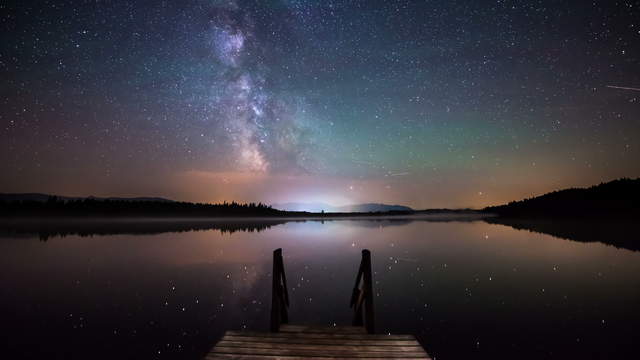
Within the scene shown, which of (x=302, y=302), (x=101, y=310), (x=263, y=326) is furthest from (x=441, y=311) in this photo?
(x=101, y=310)

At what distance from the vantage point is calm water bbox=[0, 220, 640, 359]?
37.5 ft

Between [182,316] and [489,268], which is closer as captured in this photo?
[182,316]

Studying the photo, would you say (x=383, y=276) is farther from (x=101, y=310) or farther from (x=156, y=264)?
(x=156, y=264)

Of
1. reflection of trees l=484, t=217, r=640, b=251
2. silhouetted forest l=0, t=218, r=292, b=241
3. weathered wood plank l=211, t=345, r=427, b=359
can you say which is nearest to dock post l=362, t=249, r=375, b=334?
weathered wood plank l=211, t=345, r=427, b=359

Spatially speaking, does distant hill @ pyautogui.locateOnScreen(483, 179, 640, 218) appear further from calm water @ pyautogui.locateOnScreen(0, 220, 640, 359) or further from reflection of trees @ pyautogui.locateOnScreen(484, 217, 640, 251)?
calm water @ pyautogui.locateOnScreen(0, 220, 640, 359)

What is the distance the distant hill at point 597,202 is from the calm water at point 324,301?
128732mm

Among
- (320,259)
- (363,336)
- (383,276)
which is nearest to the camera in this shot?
(363,336)

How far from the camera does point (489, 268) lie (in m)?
24.7

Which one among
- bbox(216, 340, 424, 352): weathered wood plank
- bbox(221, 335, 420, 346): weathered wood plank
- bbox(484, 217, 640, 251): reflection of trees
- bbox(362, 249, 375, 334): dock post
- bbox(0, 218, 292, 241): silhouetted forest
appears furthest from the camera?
bbox(0, 218, 292, 241): silhouetted forest

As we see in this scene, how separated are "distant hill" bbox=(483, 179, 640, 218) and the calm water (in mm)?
128732

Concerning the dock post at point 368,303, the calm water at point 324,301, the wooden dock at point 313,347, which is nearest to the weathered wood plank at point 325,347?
the wooden dock at point 313,347

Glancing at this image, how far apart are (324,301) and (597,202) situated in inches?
Answer: 6596

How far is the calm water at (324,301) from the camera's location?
37.5ft

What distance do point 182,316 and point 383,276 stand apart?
12.6 metres
